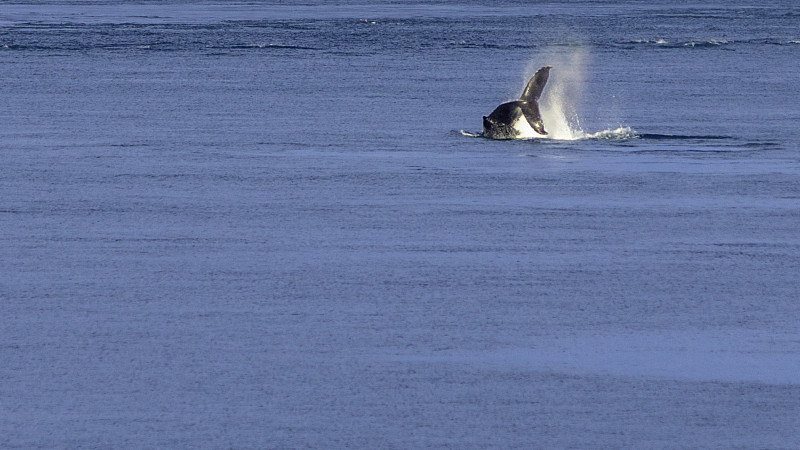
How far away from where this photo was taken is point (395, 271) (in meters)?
11.9

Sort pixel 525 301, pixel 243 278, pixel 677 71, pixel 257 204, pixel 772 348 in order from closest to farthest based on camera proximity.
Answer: pixel 772 348, pixel 525 301, pixel 243 278, pixel 257 204, pixel 677 71

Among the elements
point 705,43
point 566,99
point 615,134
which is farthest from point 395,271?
point 705,43

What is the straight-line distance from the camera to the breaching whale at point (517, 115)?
21031 millimetres

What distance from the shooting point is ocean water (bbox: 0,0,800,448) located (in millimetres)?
8305

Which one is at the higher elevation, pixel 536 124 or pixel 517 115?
pixel 517 115

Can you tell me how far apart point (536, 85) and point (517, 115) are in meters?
0.54

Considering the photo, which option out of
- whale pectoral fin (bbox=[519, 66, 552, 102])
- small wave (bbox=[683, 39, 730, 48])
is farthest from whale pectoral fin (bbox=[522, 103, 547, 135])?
small wave (bbox=[683, 39, 730, 48])

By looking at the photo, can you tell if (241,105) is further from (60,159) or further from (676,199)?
(676,199)

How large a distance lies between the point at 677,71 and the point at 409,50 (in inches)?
418

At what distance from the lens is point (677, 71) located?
113ft

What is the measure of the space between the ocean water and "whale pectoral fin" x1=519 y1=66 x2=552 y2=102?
93 cm

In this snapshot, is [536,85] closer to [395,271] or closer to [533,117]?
[533,117]

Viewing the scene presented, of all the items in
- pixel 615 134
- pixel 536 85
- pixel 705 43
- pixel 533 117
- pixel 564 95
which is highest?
pixel 536 85

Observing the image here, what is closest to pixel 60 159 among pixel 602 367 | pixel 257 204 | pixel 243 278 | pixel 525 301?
pixel 257 204
